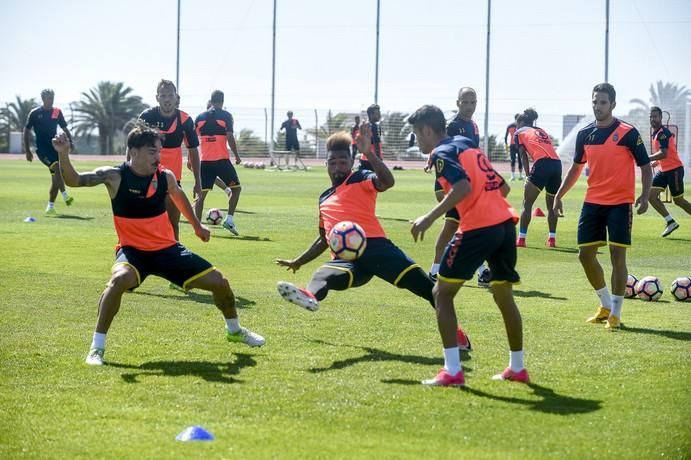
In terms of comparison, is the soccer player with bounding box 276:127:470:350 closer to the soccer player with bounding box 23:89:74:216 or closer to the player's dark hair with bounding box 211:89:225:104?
the player's dark hair with bounding box 211:89:225:104

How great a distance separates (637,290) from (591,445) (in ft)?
21.8

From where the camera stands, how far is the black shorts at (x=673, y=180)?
21484mm

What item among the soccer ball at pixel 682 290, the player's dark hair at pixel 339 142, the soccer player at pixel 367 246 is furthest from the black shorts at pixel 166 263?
the soccer ball at pixel 682 290

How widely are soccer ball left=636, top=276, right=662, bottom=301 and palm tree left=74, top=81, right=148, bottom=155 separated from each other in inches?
2526

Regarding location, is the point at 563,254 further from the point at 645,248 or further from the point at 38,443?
the point at 38,443

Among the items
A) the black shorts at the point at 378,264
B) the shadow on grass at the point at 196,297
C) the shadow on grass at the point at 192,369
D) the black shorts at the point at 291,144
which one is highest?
the black shorts at the point at 291,144

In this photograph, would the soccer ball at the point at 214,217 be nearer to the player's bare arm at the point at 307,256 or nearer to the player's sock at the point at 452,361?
the player's bare arm at the point at 307,256

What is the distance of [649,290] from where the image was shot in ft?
40.3

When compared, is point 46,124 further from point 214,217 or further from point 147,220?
point 147,220

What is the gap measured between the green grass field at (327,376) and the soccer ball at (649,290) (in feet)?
0.61

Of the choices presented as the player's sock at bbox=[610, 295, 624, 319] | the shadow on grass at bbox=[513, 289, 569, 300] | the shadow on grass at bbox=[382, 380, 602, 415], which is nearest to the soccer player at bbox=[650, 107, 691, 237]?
the shadow on grass at bbox=[513, 289, 569, 300]

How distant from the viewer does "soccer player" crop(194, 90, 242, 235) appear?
66.5ft

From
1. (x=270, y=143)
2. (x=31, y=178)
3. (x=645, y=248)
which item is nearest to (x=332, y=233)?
(x=645, y=248)

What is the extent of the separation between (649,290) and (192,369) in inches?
249
